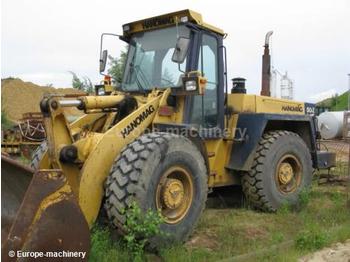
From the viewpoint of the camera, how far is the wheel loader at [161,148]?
158 inches

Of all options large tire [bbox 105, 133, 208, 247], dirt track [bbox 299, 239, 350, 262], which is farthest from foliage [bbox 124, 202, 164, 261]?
dirt track [bbox 299, 239, 350, 262]

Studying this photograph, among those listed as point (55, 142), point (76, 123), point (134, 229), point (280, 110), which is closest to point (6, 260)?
point (134, 229)

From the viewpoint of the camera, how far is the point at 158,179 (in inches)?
201

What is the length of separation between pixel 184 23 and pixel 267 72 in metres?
2.55

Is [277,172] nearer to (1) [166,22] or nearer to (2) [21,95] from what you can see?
(1) [166,22]

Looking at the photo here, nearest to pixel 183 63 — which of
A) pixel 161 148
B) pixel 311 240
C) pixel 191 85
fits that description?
pixel 191 85

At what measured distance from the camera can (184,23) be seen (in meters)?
6.50

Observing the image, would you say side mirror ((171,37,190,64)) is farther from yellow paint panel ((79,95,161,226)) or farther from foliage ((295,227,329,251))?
foliage ((295,227,329,251))

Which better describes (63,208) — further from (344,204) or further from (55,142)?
(344,204)

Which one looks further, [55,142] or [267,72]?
[267,72]

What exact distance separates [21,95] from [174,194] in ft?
76.7

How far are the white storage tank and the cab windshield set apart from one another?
1520 centimetres

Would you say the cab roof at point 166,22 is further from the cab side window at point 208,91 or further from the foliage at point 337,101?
the foliage at point 337,101

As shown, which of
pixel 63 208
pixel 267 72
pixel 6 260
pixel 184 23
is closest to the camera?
pixel 6 260
